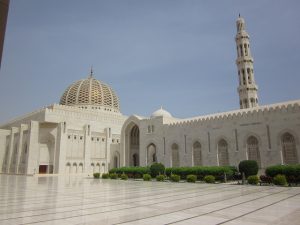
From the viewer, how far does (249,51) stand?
1330 inches

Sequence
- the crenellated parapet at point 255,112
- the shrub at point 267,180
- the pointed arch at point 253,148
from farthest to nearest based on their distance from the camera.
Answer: the pointed arch at point 253,148
the crenellated parapet at point 255,112
the shrub at point 267,180

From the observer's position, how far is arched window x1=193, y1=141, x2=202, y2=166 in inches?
1115

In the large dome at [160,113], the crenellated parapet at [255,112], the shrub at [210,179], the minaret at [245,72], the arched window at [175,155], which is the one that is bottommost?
the shrub at [210,179]

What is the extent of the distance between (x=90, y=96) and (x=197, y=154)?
30589mm

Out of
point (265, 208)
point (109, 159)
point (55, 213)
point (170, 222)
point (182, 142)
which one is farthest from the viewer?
point (109, 159)

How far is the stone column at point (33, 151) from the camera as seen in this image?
3750 centimetres

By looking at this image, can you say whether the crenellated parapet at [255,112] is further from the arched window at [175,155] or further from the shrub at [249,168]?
the shrub at [249,168]

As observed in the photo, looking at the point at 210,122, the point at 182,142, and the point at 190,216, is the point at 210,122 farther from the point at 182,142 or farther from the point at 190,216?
the point at 190,216

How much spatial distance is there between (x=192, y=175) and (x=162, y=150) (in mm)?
11247

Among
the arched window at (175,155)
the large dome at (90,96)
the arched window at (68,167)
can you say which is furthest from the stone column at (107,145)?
the arched window at (175,155)

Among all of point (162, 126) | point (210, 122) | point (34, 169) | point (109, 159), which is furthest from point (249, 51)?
point (34, 169)

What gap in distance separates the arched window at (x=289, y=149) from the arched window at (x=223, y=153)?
5418 mm

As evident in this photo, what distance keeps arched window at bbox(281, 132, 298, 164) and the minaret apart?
10.5 m

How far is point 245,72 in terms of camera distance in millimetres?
32969
